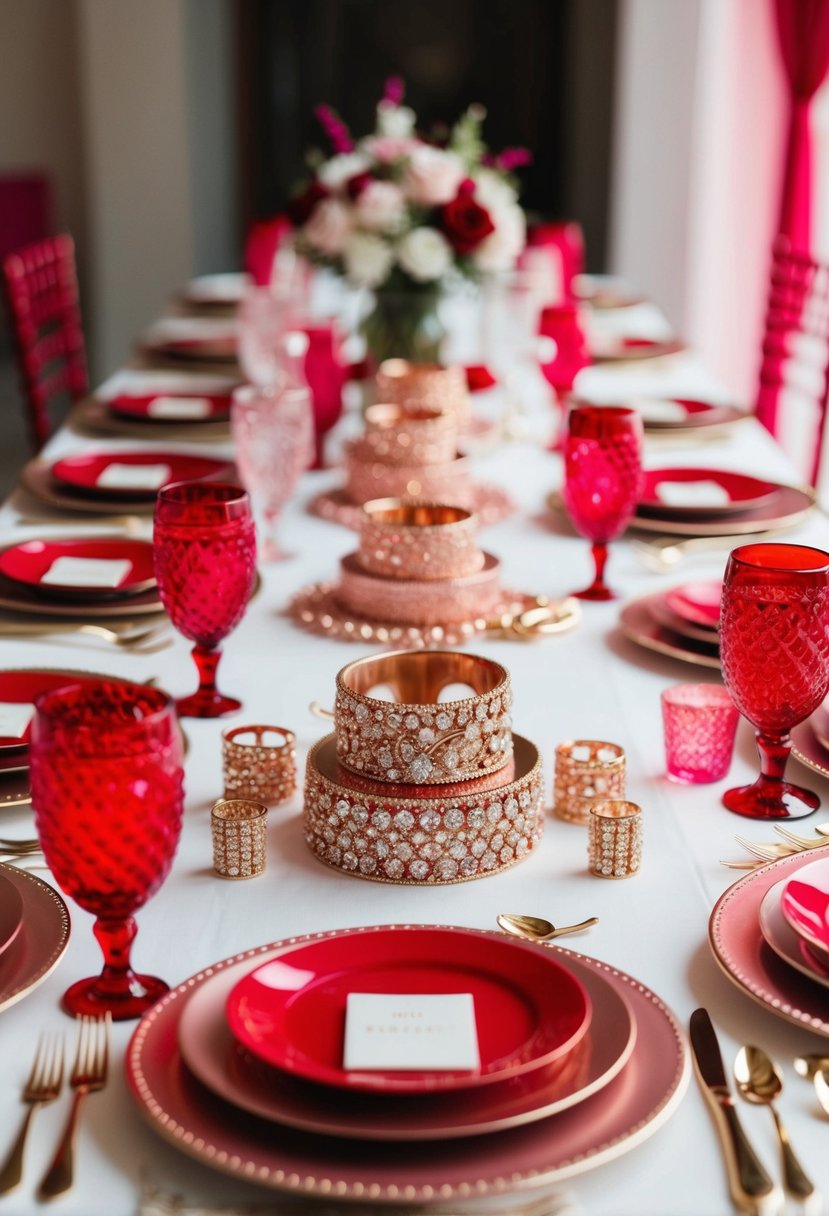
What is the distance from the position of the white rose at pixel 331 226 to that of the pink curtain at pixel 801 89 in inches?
89.4

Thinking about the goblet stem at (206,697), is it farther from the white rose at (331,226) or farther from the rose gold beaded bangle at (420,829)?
the white rose at (331,226)

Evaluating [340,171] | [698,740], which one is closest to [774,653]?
[698,740]

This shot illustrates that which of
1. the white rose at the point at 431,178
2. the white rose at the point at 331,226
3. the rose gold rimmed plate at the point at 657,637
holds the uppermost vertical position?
the white rose at the point at 431,178

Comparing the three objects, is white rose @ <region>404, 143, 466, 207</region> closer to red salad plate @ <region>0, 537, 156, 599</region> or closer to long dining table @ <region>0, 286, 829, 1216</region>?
long dining table @ <region>0, 286, 829, 1216</region>

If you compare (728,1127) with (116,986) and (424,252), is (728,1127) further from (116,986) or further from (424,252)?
(424,252)

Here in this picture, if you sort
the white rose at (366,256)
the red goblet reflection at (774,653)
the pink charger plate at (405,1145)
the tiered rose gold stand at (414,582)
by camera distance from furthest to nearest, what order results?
the white rose at (366,256) → the tiered rose gold stand at (414,582) → the red goblet reflection at (774,653) → the pink charger plate at (405,1145)

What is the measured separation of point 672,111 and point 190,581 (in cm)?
460

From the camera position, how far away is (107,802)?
0.76m

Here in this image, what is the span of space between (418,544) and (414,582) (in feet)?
0.12

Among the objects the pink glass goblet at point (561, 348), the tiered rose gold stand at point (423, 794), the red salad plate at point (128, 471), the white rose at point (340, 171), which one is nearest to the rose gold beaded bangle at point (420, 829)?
the tiered rose gold stand at point (423, 794)

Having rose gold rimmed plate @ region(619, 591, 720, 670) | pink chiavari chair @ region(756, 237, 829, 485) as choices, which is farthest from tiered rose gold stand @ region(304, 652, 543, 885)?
pink chiavari chair @ region(756, 237, 829, 485)

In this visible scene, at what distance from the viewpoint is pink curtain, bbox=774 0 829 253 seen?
4320 millimetres

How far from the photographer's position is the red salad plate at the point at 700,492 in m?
1.79

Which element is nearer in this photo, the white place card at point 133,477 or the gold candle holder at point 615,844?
the gold candle holder at point 615,844
